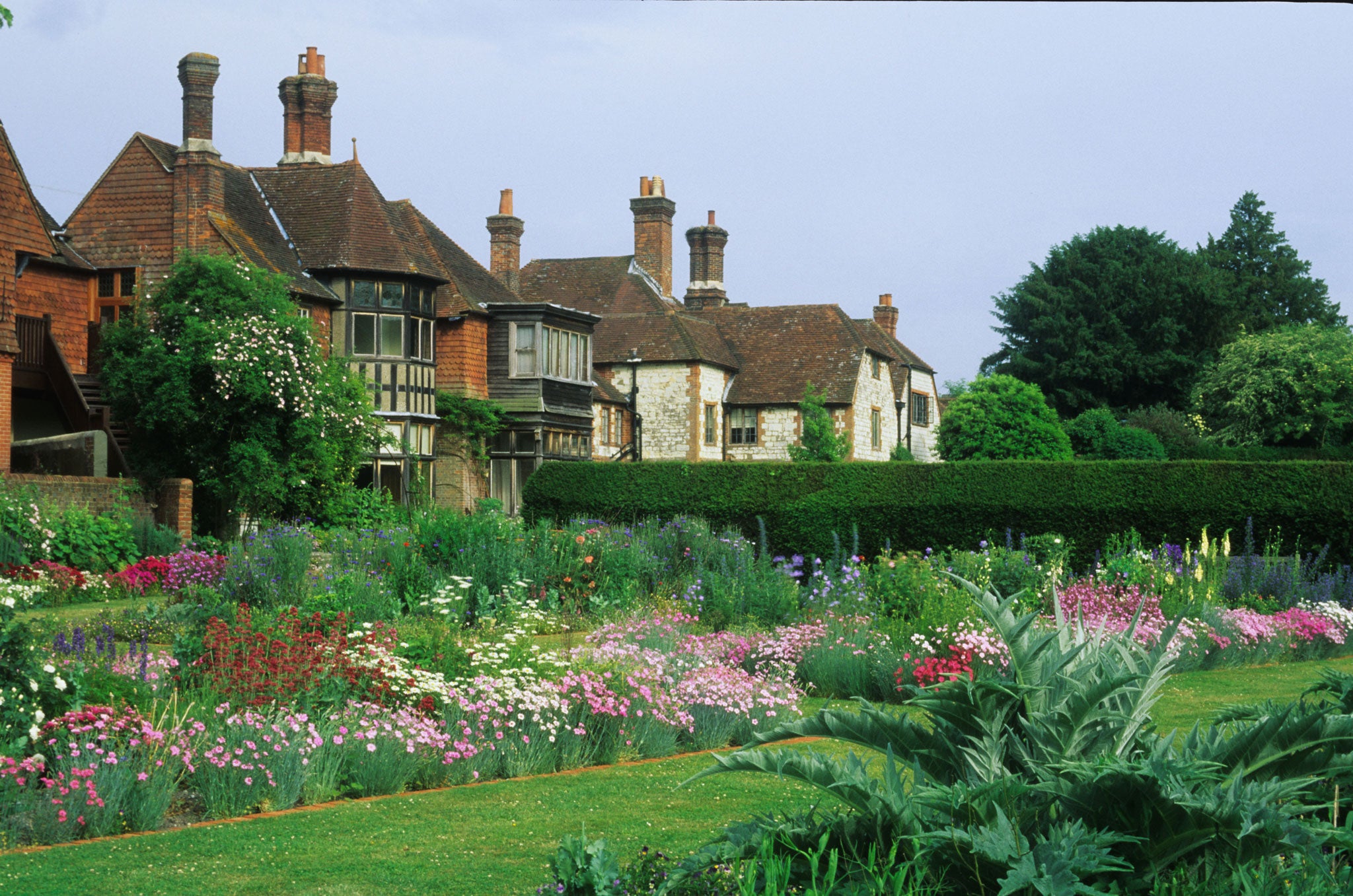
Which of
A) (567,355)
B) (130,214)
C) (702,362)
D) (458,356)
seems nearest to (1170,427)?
(702,362)

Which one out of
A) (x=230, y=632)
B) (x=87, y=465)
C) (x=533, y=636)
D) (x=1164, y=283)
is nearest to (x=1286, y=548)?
(x=533, y=636)

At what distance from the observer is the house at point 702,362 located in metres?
45.9

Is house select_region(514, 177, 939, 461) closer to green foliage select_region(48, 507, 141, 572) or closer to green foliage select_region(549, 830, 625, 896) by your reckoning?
green foliage select_region(48, 507, 141, 572)

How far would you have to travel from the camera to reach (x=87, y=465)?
2420 centimetres

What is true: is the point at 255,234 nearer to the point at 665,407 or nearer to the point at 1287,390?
the point at 665,407

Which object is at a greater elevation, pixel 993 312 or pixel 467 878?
pixel 993 312

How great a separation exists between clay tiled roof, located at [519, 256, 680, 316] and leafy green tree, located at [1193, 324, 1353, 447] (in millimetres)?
21646

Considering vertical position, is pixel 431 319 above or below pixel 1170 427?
above

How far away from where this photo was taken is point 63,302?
27.8 m

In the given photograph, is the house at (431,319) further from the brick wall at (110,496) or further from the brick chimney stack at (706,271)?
the brick wall at (110,496)

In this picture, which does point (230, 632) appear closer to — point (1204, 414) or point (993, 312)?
point (1204, 414)

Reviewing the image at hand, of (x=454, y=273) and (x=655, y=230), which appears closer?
(x=454, y=273)

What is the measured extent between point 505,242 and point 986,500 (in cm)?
2760

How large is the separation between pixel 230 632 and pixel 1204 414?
160ft
